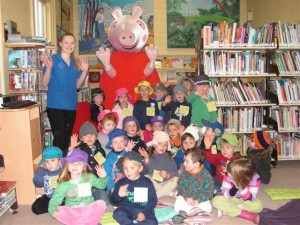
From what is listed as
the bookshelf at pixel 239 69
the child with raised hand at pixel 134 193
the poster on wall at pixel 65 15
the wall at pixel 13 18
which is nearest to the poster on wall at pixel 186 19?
the poster on wall at pixel 65 15

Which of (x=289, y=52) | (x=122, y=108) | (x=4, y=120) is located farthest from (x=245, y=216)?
(x=289, y=52)

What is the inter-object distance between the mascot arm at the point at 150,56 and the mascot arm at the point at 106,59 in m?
0.43

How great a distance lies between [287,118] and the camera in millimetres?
5008

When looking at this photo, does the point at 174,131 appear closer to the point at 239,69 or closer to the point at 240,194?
the point at 240,194

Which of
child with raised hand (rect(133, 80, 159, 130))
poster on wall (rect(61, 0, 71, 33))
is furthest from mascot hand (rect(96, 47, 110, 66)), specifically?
poster on wall (rect(61, 0, 71, 33))

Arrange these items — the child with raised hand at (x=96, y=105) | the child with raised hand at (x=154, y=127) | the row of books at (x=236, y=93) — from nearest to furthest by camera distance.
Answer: the child with raised hand at (x=154, y=127) → the child with raised hand at (x=96, y=105) → the row of books at (x=236, y=93)

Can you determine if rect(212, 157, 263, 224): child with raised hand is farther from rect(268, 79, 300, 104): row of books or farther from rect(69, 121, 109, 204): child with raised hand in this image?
rect(268, 79, 300, 104): row of books

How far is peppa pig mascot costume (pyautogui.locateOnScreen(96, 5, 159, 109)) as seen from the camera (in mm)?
4512

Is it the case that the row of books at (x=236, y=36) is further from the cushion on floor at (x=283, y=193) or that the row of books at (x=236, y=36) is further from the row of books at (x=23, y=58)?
the row of books at (x=23, y=58)

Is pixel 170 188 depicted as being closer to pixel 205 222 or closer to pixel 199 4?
pixel 205 222

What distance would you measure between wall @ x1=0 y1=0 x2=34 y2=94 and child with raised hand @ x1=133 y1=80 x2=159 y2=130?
1.76 m

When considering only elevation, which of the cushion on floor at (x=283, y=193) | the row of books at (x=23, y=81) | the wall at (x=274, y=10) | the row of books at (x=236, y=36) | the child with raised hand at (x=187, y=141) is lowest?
the cushion on floor at (x=283, y=193)

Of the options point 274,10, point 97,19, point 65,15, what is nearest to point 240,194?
point 274,10

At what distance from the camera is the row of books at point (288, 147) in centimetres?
502
